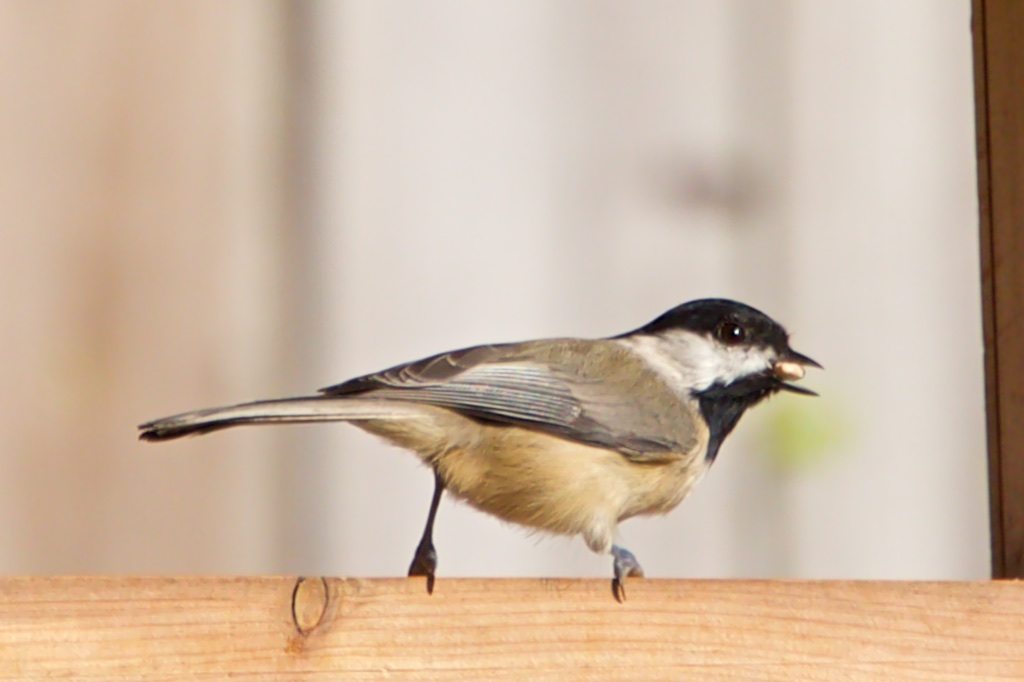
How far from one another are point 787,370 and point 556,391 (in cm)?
→ 39

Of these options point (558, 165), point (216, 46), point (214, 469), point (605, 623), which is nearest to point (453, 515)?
point (214, 469)

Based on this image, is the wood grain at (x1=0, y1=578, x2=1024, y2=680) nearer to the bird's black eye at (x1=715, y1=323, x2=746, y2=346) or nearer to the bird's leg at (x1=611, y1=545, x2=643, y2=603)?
the bird's leg at (x1=611, y1=545, x2=643, y2=603)

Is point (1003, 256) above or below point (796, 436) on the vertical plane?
above

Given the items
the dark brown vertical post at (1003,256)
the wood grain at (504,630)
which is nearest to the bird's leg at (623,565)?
the wood grain at (504,630)

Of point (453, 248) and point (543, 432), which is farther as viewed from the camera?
point (453, 248)

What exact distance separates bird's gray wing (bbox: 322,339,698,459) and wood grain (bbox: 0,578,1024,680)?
42cm

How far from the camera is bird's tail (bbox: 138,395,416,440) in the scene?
1.11 metres

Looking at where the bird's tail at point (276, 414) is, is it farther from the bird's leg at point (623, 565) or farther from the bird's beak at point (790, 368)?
the bird's beak at point (790, 368)

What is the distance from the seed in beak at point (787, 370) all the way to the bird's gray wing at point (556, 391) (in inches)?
5.9

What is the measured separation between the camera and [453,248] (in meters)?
2.27

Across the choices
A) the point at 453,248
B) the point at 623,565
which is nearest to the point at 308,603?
the point at 623,565

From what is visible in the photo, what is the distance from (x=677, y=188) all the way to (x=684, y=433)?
0.78 metres

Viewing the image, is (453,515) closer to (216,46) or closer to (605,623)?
(216,46)

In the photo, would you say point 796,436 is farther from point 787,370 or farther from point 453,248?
point 453,248
